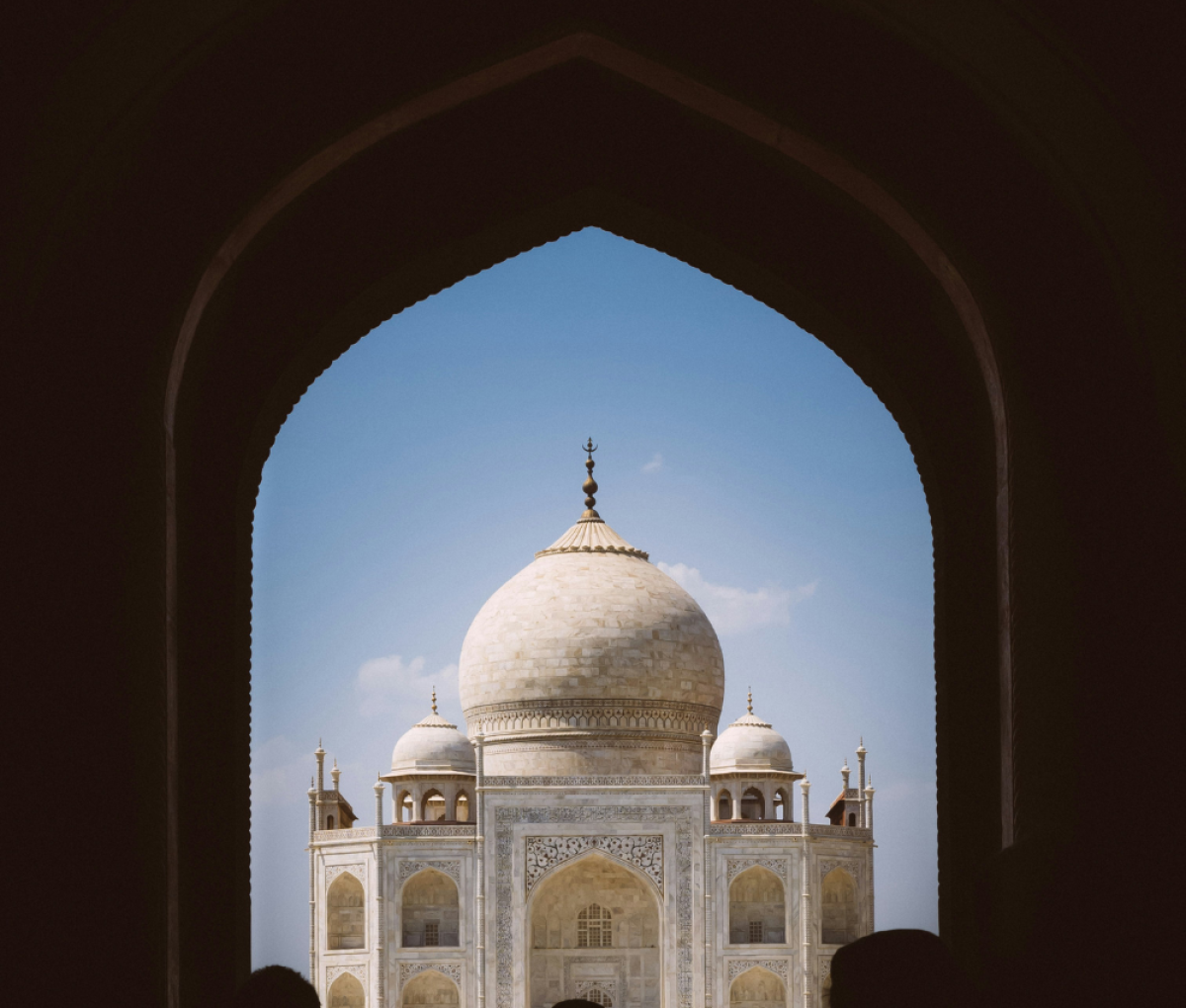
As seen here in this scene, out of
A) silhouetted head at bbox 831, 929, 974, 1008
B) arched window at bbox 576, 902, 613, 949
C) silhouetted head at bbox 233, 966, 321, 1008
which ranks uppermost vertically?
silhouetted head at bbox 831, 929, 974, 1008

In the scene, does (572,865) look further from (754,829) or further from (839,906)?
(839,906)

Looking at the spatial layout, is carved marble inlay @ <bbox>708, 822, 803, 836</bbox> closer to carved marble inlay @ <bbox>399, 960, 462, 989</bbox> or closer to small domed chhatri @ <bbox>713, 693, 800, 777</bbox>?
small domed chhatri @ <bbox>713, 693, 800, 777</bbox>

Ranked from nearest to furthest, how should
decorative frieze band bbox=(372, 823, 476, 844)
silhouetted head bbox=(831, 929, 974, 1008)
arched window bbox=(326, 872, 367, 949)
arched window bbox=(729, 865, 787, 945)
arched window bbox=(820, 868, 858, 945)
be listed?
silhouetted head bbox=(831, 929, 974, 1008) < decorative frieze band bbox=(372, 823, 476, 844) < arched window bbox=(729, 865, 787, 945) < arched window bbox=(326, 872, 367, 949) < arched window bbox=(820, 868, 858, 945)

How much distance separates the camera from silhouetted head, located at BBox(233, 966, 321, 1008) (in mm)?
2551

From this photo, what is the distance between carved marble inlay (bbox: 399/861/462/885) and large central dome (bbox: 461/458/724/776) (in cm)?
218

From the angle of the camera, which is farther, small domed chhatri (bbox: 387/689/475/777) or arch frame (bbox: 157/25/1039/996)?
small domed chhatri (bbox: 387/689/475/777)

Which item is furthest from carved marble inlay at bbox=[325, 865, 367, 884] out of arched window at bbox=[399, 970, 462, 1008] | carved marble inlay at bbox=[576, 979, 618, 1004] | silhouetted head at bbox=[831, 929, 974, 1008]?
silhouetted head at bbox=[831, 929, 974, 1008]

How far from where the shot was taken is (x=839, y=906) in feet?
69.5

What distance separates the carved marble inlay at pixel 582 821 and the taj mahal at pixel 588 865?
0.07ft

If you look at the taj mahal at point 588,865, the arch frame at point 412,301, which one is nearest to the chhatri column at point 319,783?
the taj mahal at point 588,865

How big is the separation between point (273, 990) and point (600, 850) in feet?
58.2

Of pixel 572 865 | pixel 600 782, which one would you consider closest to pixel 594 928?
pixel 572 865

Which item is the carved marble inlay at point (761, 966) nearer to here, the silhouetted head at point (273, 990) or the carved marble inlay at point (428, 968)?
the carved marble inlay at point (428, 968)

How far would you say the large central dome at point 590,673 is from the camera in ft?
72.2
